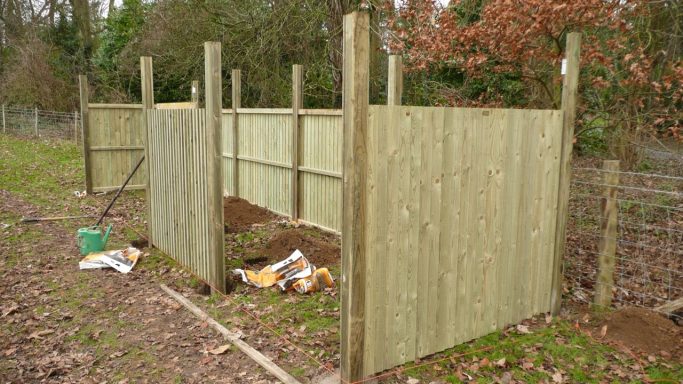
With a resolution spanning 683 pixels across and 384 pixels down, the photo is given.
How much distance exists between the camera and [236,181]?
11.0 meters

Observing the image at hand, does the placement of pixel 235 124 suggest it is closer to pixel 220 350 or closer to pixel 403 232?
pixel 220 350

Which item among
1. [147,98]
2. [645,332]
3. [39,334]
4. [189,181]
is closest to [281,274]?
[189,181]

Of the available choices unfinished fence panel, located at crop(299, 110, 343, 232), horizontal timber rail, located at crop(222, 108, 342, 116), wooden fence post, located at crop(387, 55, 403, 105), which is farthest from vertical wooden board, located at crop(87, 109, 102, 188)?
wooden fence post, located at crop(387, 55, 403, 105)

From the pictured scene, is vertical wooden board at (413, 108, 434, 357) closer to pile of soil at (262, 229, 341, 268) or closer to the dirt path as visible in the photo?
the dirt path

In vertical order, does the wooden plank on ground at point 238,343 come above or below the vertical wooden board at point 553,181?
below

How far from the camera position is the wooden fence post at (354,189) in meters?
3.29

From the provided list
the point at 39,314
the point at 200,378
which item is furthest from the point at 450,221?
the point at 39,314

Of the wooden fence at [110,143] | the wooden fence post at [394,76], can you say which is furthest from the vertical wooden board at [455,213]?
the wooden fence at [110,143]

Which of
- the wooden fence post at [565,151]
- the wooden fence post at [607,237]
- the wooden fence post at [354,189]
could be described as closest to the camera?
the wooden fence post at [354,189]

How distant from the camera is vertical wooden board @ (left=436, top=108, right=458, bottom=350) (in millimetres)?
3945

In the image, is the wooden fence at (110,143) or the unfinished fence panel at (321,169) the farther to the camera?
the wooden fence at (110,143)

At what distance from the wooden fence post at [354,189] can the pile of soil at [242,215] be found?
16.4 feet

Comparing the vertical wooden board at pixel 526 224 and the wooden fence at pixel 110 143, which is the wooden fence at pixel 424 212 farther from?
the wooden fence at pixel 110 143

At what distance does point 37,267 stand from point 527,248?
18.1 ft
